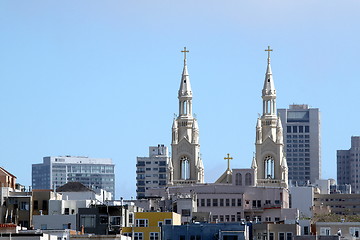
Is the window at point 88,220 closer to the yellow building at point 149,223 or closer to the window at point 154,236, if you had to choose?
the yellow building at point 149,223

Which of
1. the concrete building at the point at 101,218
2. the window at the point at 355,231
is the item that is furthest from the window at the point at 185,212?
the concrete building at the point at 101,218

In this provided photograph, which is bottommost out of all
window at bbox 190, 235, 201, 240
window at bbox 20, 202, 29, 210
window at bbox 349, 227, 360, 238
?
window at bbox 190, 235, 201, 240

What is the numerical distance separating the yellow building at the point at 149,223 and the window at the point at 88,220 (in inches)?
141

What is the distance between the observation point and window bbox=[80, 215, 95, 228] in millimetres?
132800

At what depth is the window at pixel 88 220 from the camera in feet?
436

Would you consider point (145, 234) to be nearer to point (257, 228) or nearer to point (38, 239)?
point (257, 228)

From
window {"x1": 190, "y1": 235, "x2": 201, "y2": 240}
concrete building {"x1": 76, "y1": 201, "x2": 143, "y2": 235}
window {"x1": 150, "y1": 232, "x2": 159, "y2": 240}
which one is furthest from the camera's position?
concrete building {"x1": 76, "y1": 201, "x2": 143, "y2": 235}

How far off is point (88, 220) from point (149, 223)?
30.0 feet

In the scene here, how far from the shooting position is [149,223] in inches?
5566

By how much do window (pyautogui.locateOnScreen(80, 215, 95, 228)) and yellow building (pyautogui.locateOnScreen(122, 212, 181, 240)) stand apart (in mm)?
3579

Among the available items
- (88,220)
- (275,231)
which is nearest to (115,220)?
(88,220)

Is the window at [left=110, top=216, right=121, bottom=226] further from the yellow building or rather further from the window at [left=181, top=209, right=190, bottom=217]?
the window at [left=181, top=209, right=190, bottom=217]

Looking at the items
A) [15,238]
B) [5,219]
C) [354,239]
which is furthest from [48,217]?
[15,238]

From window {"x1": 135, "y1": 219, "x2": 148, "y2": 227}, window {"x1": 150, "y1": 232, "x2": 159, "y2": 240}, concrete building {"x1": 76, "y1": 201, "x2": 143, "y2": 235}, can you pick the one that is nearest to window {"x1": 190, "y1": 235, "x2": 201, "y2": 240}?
window {"x1": 150, "y1": 232, "x2": 159, "y2": 240}
